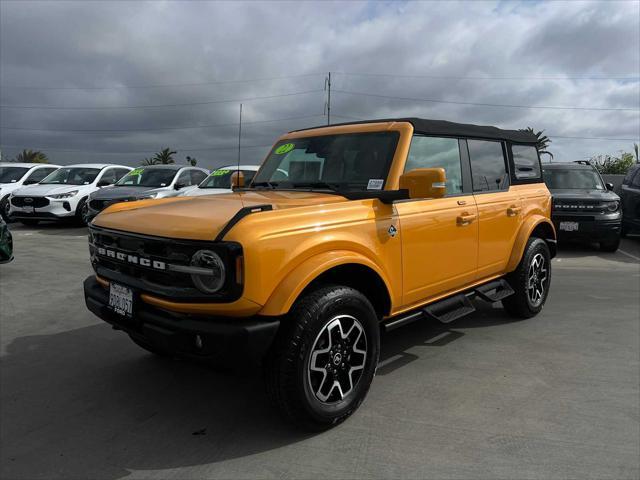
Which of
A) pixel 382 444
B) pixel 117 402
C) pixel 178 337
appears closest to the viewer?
pixel 178 337

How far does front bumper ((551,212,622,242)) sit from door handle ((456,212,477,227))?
639 cm

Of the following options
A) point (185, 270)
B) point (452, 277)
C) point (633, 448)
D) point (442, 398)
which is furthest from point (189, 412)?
point (633, 448)

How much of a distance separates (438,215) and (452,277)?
0.58 metres

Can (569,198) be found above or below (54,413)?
above

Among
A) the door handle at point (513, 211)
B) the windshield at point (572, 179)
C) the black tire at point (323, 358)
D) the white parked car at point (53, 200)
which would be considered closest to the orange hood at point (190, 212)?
the black tire at point (323, 358)

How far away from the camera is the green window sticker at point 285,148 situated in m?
4.35

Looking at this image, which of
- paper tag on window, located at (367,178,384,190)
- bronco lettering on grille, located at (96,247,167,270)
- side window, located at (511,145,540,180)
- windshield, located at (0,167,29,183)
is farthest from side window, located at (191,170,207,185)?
paper tag on window, located at (367,178,384,190)

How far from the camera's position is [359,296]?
2973 mm

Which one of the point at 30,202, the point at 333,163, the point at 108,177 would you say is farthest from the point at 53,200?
the point at 333,163

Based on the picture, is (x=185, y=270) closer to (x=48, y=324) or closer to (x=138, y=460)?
A: (x=138, y=460)

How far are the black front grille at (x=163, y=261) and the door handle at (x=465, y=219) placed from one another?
2120 mm

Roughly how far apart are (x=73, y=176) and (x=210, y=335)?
12977 mm

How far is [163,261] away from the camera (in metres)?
2.73

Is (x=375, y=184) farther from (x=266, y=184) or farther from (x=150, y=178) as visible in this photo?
(x=150, y=178)
